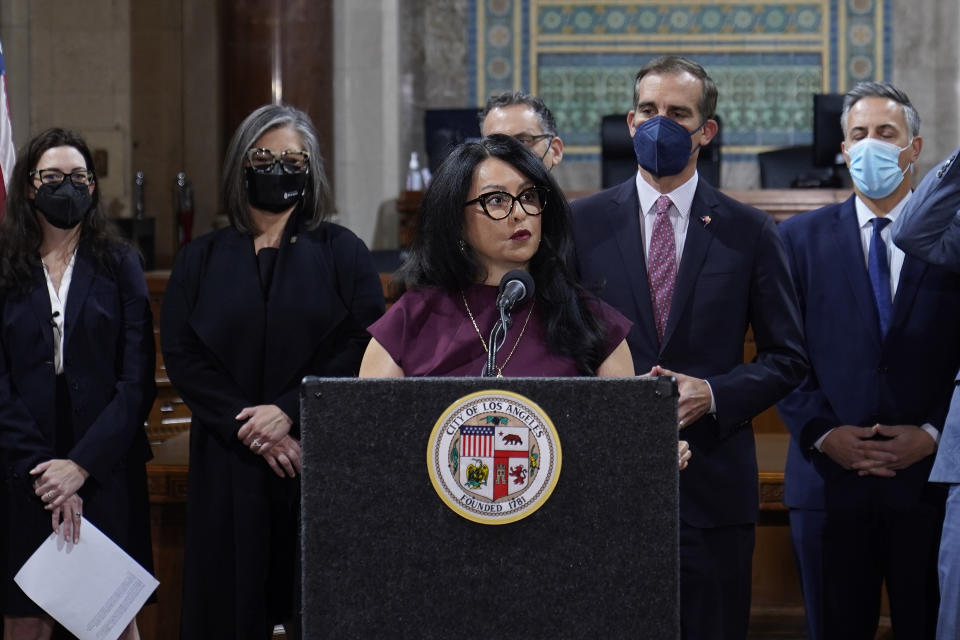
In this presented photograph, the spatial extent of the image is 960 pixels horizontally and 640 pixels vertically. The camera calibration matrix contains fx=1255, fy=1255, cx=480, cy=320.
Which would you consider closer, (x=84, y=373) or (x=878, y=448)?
(x=878, y=448)

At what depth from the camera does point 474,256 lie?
8.07 feet

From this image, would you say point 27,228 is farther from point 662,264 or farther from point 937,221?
point 937,221

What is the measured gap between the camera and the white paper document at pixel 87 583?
3.12 metres

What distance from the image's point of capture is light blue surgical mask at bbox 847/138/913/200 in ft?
10.7

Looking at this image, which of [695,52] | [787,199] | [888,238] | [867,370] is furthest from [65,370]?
[695,52]

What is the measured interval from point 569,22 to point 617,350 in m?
8.01

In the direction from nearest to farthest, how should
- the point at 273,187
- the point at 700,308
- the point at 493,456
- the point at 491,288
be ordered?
the point at 493,456, the point at 491,288, the point at 700,308, the point at 273,187

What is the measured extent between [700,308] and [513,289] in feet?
2.51

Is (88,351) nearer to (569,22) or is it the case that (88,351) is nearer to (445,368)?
(445,368)

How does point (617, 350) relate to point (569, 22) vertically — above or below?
below

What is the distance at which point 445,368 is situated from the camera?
7.71 feet

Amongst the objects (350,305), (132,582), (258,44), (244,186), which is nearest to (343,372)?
(350,305)

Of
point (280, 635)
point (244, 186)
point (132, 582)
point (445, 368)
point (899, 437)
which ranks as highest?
point (244, 186)

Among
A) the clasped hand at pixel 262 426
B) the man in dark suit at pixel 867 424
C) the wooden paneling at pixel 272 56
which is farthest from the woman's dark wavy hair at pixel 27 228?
the wooden paneling at pixel 272 56
